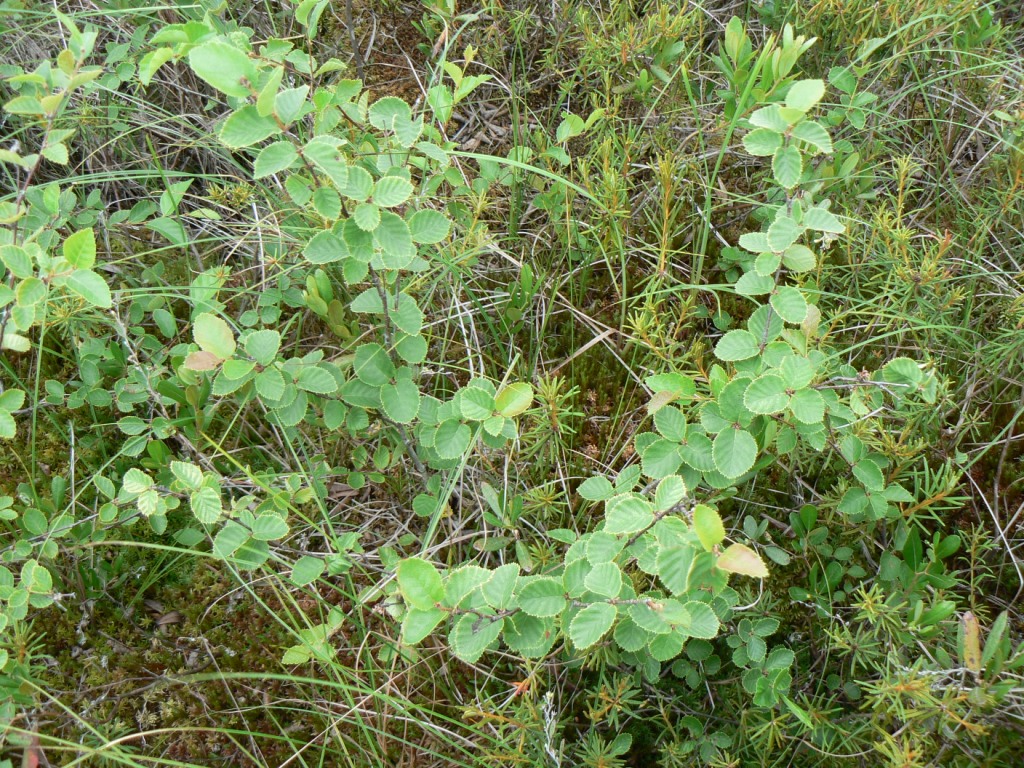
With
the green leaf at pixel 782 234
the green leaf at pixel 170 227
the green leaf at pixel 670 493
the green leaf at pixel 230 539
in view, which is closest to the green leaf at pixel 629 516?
the green leaf at pixel 670 493

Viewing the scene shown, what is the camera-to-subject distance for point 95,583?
2.01m

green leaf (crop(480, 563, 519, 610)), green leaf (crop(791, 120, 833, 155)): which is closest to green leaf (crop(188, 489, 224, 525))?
green leaf (crop(480, 563, 519, 610))

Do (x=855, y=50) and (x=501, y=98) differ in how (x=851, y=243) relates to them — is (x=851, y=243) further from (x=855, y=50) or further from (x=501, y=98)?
(x=501, y=98)

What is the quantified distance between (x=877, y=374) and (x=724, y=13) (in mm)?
1647

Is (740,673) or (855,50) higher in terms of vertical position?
(855,50)

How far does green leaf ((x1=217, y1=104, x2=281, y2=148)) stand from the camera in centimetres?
139

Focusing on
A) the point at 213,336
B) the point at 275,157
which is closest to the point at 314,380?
the point at 213,336

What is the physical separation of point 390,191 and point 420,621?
0.85 meters

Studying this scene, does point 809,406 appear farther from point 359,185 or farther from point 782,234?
point 359,185

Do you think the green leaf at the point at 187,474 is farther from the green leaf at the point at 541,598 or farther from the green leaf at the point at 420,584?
the green leaf at the point at 541,598

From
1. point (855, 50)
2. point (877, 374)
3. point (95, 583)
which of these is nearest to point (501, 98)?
point (855, 50)

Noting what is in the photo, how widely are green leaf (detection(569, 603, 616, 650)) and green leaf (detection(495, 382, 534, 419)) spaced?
49 centimetres

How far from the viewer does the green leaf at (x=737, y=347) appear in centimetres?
165

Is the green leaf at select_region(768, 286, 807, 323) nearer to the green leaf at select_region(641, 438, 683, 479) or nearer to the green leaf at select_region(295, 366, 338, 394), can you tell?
the green leaf at select_region(641, 438, 683, 479)
